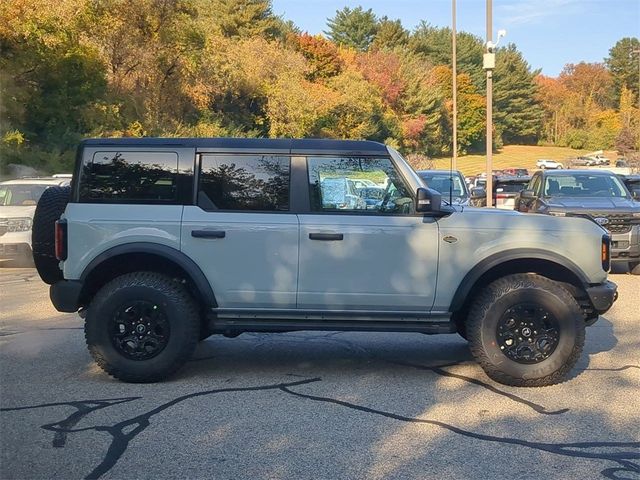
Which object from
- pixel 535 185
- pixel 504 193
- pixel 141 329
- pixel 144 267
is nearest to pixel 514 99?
pixel 504 193

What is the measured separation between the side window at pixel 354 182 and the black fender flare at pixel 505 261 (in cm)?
90

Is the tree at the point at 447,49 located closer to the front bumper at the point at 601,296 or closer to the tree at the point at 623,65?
the tree at the point at 623,65

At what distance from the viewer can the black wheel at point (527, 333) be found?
5887 millimetres

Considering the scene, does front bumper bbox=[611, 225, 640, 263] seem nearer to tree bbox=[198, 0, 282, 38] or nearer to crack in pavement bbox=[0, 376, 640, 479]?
crack in pavement bbox=[0, 376, 640, 479]

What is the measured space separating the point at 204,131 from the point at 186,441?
35789mm

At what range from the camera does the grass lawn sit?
73312 millimetres

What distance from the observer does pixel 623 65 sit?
336 ft

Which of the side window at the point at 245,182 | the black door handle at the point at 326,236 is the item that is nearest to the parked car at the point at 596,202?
the black door handle at the point at 326,236

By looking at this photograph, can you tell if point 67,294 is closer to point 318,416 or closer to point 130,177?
point 130,177

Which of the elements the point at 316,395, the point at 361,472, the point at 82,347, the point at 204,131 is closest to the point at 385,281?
the point at 316,395

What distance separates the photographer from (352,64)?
207ft

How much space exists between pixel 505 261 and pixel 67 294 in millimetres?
3744

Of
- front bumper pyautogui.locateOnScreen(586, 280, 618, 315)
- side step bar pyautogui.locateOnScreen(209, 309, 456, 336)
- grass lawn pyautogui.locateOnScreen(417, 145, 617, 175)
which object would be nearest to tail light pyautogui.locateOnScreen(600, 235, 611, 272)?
front bumper pyautogui.locateOnScreen(586, 280, 618, 315)

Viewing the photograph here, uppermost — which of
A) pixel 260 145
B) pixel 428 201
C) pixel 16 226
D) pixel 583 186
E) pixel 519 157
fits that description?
pixel 519 157
